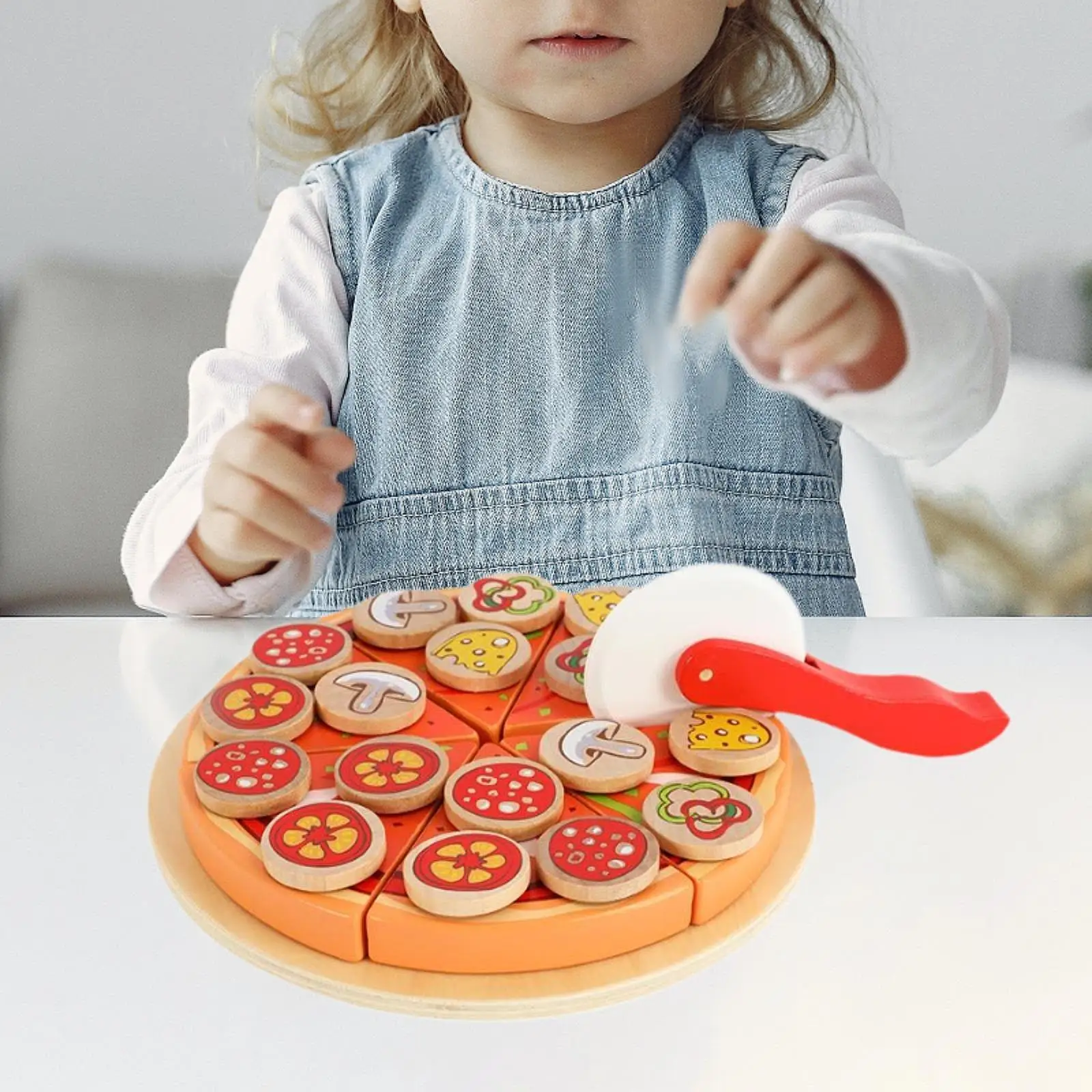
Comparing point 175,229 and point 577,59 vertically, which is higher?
point 577,59

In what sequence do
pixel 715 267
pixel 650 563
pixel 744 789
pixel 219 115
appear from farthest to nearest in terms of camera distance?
pixel 219 115
pixel 650 563
pixel 744 789
pixel 715 267

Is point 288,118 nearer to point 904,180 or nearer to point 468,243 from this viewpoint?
point 468,243

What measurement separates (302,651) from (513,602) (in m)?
0.09

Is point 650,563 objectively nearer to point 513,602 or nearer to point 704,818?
point 513,602

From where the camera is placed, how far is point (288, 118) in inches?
35.3

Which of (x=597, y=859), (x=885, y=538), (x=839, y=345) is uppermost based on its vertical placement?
(x=839, y=345)

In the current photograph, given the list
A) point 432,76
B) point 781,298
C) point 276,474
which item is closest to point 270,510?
point 276,474

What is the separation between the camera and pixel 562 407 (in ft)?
2.28

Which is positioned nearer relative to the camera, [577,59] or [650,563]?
[577,59]

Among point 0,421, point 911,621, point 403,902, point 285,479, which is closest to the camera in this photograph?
point 403,902

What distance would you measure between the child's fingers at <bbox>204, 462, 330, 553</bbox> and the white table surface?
0.08 m

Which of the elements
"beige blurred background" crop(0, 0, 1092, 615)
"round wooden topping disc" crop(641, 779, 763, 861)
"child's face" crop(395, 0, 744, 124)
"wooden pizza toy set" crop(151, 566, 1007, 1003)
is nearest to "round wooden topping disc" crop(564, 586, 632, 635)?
"wooden pizza toy set" crop(151, 566, 1007, 1003)

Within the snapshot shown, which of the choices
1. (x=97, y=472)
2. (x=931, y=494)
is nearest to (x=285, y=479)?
(x=97, y=472)

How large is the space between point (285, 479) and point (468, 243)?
284 millimetres
